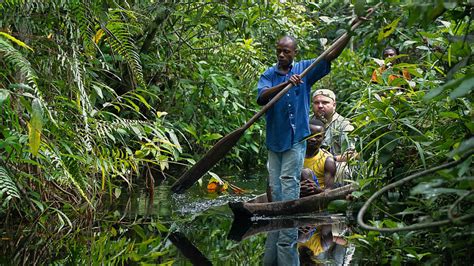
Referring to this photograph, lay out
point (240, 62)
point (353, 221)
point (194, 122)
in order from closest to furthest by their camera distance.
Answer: point (353, 221), point (194, 122), point (240, 62)

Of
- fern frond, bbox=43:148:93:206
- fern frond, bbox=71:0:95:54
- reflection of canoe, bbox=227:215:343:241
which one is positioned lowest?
reflection of canoe, bbox=227:215:343:241

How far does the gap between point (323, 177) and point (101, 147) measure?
94.2 inches

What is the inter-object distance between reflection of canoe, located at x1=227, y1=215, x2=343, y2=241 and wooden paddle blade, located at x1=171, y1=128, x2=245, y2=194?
0.47m

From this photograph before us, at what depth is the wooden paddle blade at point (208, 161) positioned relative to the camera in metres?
6.53

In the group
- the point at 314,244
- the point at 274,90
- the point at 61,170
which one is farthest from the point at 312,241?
the point at 61,170

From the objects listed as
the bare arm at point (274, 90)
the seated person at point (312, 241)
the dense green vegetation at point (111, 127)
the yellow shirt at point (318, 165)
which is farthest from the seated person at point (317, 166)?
the dense green vegetation at point (111, 127)

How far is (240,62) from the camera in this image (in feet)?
31.7

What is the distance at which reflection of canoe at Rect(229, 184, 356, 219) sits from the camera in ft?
21.7

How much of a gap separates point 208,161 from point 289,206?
746 mm

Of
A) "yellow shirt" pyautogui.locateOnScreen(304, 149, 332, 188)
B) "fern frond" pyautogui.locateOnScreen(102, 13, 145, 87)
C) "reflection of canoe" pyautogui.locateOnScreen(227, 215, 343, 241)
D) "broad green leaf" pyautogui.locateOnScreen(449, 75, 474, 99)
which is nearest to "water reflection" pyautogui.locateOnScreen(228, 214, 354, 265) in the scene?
"reflection of canoe" pyautogui.locateOnScreen(227, 215, 343, 241)

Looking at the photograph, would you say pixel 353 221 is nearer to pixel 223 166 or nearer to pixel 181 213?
pixel 181 213

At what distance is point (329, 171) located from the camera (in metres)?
7.46

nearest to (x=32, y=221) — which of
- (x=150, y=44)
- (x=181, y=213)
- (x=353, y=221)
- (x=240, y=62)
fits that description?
(x=181, y=213)

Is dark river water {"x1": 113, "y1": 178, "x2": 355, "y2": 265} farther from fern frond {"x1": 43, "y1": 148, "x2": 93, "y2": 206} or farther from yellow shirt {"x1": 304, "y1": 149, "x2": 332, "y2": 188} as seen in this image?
yellow shirt {"x1": 304, "y1": 149, "x2": 332, "y2": 188}
